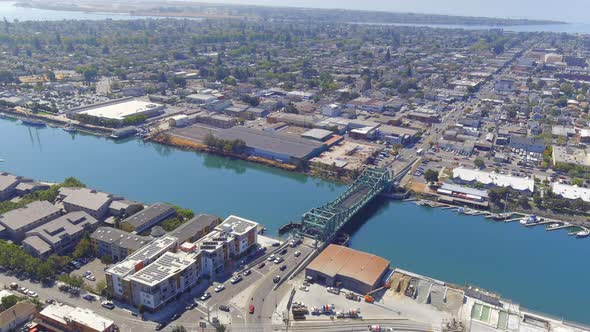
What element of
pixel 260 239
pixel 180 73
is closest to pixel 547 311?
pixel 260 239

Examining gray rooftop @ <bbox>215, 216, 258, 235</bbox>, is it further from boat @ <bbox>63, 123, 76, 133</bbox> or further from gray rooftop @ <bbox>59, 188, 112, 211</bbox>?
boat @ <bbox>63, 123, 76, 133</bbox>

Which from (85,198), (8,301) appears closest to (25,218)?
(85,198)

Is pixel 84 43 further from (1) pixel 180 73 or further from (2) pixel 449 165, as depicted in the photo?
(2) pixel 449 165

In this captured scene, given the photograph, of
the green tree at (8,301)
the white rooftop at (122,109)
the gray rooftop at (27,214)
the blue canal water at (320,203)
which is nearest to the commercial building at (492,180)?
the blue canal water at (320,203)

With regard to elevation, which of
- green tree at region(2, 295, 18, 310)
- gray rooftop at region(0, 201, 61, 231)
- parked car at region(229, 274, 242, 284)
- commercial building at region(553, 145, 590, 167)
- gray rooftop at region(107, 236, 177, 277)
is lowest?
parked car at region(229, 274, 242, 284)

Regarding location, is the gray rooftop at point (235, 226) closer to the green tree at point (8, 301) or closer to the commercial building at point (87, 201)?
the commercial building at point (87, 201)

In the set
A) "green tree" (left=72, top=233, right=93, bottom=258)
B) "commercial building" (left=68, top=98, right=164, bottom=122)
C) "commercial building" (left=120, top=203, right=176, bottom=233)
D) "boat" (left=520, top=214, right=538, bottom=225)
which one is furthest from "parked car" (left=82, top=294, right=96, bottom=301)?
"commercial building" (left=68, top=98, right=164, bottom=122)
